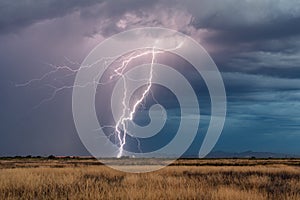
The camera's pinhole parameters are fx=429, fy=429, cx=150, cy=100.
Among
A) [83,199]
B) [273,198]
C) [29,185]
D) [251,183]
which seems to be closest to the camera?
[83,199]

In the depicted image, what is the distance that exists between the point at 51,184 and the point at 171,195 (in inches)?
228

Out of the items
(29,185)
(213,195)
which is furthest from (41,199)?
(213,195)

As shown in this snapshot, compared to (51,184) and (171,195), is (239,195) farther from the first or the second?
(51,184)

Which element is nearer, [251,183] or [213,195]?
[213,195]

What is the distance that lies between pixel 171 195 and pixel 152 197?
675 mm

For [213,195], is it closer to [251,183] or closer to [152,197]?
[152,197]

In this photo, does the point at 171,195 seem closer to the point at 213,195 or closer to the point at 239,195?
the point at 213,195

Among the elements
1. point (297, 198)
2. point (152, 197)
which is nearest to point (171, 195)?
point (152, 197)

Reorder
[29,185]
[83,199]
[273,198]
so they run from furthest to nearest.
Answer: [29,185], [273,198], [83,199]

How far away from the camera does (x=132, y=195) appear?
12180 mm

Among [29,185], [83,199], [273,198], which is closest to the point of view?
[83,199]

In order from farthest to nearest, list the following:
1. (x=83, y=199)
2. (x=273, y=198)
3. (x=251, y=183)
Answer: (x=251, y=183) → (x=273, y=198) → (x=83, y=199)

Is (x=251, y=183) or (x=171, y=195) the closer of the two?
(x=171, y=195)

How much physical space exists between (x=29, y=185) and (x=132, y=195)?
5327 mm
